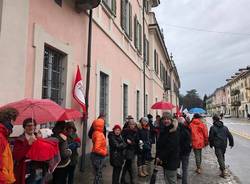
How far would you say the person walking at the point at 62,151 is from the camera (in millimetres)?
5551

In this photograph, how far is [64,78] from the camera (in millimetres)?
7730

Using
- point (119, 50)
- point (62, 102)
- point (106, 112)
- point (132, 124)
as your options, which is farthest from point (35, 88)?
point (119, 50)

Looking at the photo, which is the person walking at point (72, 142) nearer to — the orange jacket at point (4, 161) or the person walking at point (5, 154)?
the person walking at point (5, 154)

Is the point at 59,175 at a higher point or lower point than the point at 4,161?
lower

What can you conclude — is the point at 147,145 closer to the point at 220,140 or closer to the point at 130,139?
the point at 130,139

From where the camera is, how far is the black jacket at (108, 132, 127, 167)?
7.30 m

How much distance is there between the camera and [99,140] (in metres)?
7.71

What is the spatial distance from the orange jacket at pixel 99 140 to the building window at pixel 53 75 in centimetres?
110

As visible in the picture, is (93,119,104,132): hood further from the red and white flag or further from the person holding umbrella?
the person holding umbrella

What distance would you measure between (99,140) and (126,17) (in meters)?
8.50

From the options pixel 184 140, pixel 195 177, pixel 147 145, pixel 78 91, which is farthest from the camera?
pixel 195 177

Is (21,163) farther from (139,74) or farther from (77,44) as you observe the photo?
(139,74)

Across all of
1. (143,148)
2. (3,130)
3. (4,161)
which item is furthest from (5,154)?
(143,148)

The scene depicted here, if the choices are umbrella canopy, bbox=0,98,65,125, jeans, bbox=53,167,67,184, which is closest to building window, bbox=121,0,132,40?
jeans, bbox=53,167,67,184
